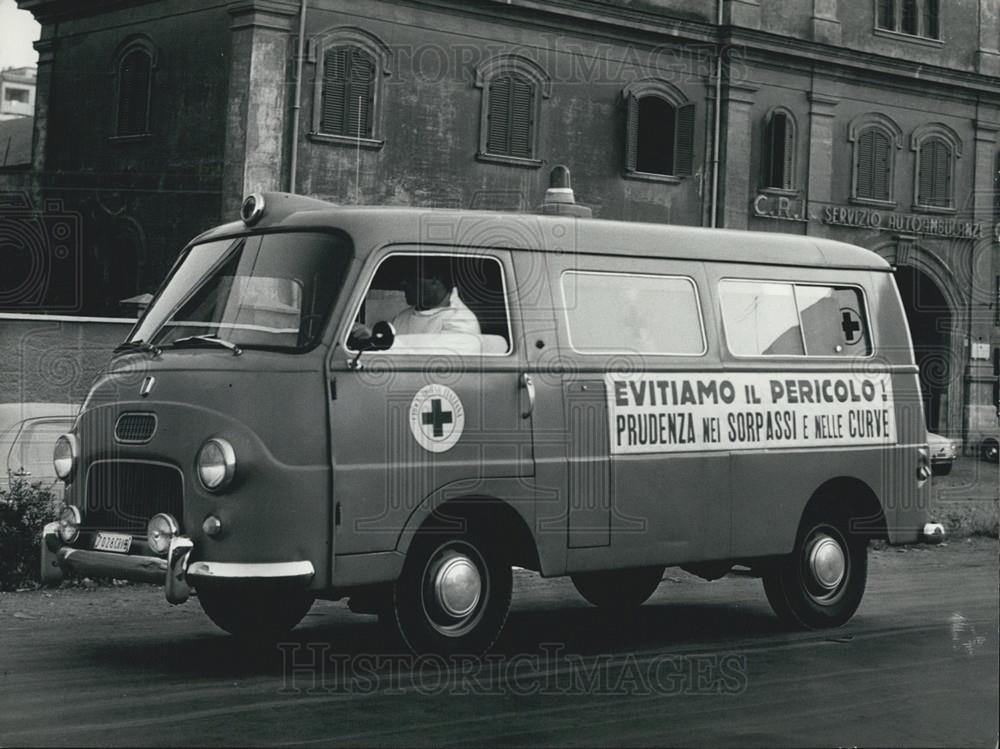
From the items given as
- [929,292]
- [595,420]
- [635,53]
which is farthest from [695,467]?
[929,292]

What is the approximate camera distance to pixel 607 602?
455 inches

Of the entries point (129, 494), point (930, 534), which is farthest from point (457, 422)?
point (930, 534)

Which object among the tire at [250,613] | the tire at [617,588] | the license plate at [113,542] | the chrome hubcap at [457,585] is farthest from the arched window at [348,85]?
the chrome hubcap at [457,585]

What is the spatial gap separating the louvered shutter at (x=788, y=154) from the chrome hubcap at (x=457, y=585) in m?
24.3

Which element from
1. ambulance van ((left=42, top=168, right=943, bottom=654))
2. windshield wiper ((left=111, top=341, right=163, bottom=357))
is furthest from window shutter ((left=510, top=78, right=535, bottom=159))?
windshield wiper ((left=111, top=341, right=163, bottom=357))

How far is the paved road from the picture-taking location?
23.0ft

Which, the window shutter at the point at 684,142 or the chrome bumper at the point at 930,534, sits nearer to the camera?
the chrome bumper at the point at 930,534

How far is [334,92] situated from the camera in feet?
86.5

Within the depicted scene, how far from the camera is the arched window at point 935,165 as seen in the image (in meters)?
34.5

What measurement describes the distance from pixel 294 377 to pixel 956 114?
29.7 metres

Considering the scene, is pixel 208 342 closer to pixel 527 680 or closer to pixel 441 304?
pixel 441 304

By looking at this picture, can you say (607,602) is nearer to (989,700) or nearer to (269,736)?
(989,700)

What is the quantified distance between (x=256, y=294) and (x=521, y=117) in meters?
20.1

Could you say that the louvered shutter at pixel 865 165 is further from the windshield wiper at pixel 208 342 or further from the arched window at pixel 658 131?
the windshield wiper at pixel 208 342
